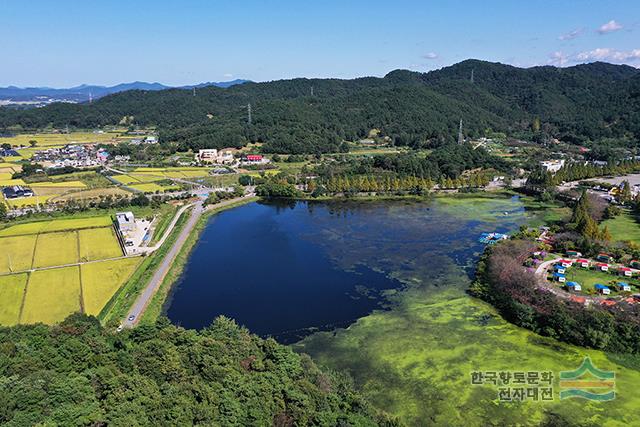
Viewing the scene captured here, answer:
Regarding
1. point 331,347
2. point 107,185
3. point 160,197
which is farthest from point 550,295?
point 107,185

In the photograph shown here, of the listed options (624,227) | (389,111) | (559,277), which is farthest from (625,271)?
(389,111)

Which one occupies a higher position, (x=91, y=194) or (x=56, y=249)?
(x=91, y=194)

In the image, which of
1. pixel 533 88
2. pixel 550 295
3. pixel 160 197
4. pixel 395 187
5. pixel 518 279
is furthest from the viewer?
pixel 533 88

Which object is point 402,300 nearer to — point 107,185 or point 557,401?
point 557,401

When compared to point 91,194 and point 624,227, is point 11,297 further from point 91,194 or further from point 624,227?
point 624,227

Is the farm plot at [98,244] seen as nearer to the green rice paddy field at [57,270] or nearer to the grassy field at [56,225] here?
the green rice paddy field at [57,270]

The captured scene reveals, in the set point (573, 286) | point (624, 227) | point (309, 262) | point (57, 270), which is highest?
point (624, 227)
